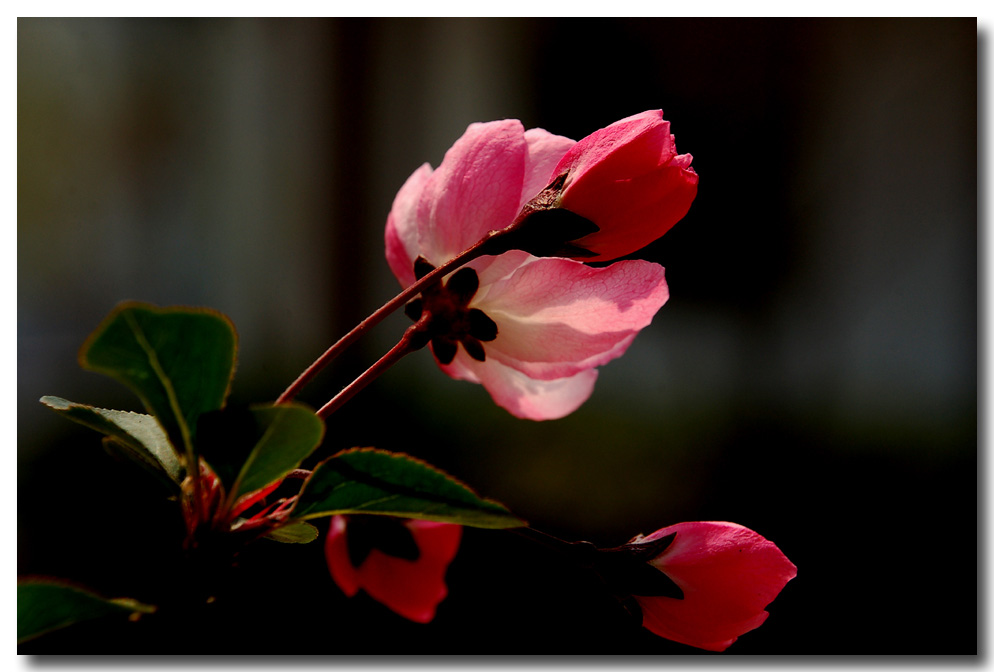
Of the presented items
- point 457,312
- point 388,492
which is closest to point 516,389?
point 457,312

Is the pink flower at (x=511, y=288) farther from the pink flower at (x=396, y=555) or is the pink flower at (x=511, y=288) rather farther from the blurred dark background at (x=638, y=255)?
the blurred dark background at (x=638, y=255)

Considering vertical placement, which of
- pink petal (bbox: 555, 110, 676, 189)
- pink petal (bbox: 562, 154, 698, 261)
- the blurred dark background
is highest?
pink petal (bbox: 555, 110, 676, 189)

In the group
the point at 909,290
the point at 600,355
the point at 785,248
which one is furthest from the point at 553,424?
the point at 600,355

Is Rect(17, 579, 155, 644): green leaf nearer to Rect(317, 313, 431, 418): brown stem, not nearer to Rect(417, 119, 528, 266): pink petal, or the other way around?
Rect(317, 313, 431, 418): brown stem

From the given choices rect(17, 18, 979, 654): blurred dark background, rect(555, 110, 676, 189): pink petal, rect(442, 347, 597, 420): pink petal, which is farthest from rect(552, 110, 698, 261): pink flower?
rect(17, 18, 979, 654): blurred dark background

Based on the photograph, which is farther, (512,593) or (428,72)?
(512,593)

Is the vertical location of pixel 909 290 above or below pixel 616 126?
below

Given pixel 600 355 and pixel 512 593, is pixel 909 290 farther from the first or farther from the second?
pixel 600 355
